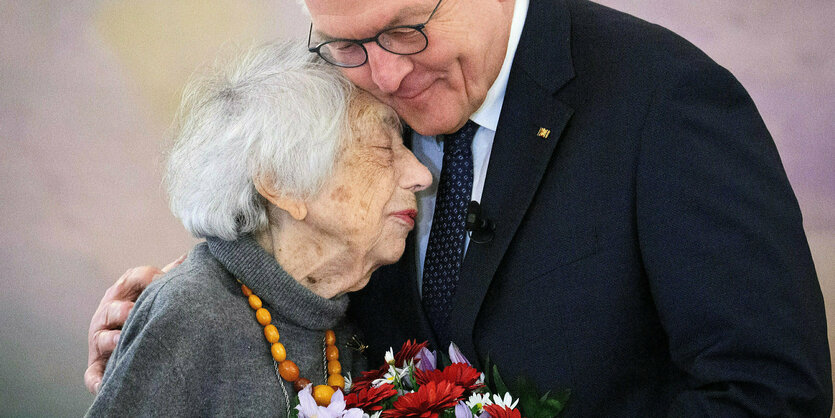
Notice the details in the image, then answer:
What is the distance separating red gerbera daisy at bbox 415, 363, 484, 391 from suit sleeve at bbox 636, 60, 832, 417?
1.53 feet

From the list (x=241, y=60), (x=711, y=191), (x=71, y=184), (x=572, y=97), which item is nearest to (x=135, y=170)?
(x=71, y=184)

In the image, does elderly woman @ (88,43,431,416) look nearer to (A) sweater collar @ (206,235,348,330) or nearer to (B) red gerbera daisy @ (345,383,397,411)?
(A) sweater collar @ (206,235,348,330)

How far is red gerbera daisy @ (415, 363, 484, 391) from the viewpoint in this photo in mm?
1910

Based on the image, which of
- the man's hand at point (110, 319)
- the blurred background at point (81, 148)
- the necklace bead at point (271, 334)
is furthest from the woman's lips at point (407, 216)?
the blurred background at point (81, 148)

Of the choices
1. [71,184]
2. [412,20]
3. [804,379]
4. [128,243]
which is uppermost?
[412,20]

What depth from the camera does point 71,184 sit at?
354cm

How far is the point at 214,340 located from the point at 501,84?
100 cm

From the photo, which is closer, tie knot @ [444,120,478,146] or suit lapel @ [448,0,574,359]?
suit lapel @ [448,0,574,359]

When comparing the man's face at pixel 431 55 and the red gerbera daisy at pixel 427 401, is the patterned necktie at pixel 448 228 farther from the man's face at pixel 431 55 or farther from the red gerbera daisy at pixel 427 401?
the red gerbera daisy at pixel 427 401

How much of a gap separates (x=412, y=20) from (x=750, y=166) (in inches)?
33.6

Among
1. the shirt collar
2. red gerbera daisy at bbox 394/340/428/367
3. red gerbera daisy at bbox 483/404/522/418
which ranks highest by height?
the shirt collar

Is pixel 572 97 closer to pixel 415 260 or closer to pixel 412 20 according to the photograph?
pixel 412 20

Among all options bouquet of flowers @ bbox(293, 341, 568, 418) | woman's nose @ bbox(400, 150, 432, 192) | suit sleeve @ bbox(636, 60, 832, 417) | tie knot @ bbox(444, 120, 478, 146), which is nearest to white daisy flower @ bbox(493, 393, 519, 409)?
bouquet of flowers @ bbox(293, 341, 568, 418)

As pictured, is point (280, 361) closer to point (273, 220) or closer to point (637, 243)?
point (273, 220)
